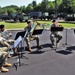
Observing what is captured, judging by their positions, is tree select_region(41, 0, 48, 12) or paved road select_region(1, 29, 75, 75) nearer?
paved road select_region(1, 29, 75, 75)

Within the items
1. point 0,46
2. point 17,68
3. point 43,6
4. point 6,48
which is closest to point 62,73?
point 17,68

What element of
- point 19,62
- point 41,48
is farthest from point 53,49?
point 19,62

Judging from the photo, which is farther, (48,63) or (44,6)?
(44,6)

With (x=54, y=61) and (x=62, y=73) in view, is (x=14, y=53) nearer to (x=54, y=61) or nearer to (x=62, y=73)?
(x=54, y=61)

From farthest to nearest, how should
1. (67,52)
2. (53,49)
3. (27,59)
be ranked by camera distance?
(53,49)
(67,52)
(27,59)

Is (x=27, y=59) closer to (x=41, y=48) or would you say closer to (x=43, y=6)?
(x=41, y=48)

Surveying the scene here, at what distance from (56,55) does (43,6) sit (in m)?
102

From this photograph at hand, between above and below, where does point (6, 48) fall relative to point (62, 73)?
above

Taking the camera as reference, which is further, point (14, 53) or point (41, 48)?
point (41, 48)

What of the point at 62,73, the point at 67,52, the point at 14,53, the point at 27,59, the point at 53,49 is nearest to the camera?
the point at 62,73

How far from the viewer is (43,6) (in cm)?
11238

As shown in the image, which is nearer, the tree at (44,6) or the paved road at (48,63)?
the paved road at (48,63)

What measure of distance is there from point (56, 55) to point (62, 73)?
3.11m

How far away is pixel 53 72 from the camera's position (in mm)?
8828
